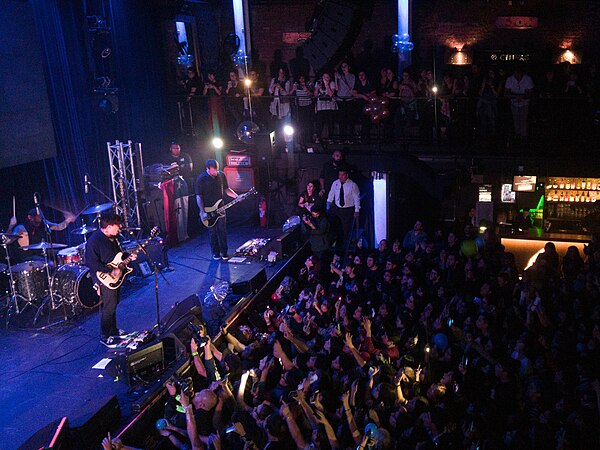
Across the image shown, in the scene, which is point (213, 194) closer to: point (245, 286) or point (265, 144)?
point (245, 286)

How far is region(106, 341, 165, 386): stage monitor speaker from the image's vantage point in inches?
252

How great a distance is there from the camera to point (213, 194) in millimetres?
9969

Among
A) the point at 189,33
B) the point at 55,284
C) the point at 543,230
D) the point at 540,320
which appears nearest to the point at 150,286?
the point at 55,284

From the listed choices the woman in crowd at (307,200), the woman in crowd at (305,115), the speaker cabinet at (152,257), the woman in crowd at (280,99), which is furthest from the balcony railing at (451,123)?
the speaker cabinet at (152,257)

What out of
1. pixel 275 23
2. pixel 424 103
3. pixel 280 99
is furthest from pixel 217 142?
pixel 424 103

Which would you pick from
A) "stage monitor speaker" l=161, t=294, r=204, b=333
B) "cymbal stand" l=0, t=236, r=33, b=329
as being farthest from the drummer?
"stage monitor speaker" l=161, t=294, r=204, b=333

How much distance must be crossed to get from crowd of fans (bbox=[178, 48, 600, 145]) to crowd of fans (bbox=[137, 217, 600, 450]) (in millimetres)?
3095

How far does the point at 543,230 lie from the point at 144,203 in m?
7.41

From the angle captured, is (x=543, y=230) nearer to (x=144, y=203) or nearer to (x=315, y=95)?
(x=315, y=95)

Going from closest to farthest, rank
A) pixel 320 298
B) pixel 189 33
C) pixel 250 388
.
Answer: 1. pixel 250 388
2. pixel 320 298
3. pixel 189 33

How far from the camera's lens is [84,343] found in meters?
7.55

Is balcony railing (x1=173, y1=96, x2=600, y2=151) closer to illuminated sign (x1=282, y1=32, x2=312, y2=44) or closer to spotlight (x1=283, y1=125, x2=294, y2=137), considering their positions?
spotlight (x1=283, y1=125, x2=294, y2=137)

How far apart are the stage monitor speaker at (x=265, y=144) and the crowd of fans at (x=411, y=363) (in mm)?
4208

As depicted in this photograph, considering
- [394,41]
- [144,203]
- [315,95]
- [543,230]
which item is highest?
[394,41]
